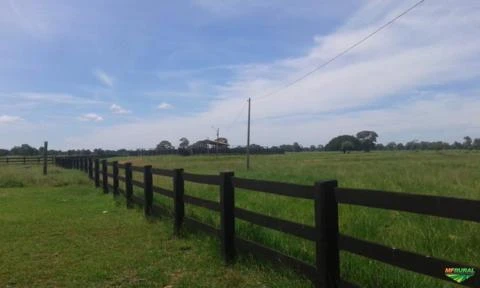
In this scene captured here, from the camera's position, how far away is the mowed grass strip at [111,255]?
618 cm

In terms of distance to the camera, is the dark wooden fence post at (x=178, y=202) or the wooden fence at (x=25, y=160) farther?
the wooden fence at (x=25, y=160)

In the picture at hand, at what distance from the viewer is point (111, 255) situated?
7711mm

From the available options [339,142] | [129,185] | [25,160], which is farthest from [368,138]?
[129,185]

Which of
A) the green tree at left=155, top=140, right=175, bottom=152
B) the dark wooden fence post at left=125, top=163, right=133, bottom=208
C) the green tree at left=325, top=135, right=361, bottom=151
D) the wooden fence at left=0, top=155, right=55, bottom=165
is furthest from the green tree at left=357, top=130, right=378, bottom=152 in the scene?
the dark wooden fence post at left=125, top=163, right=133, bottom=208

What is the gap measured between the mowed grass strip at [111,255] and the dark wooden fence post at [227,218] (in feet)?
0.67

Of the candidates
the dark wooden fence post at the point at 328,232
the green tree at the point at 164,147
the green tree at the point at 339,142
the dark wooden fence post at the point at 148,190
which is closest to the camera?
the dark wooden fence post at the point at 328,232

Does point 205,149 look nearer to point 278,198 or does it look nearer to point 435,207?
point 278,198

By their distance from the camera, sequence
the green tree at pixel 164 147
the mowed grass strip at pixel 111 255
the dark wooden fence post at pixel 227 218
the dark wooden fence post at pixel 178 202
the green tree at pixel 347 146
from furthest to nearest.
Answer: the green tree at pixel 347 146 < the green tree at pixel 164 147 < the dark wooden fence post at pixel 178 202 < the dark wooden fence post at pixel 227 218 < the mowed grass strip at pixel 111 255

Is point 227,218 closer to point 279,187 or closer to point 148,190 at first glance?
point 279,187

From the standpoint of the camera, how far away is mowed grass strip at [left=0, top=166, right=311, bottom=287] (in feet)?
20.3

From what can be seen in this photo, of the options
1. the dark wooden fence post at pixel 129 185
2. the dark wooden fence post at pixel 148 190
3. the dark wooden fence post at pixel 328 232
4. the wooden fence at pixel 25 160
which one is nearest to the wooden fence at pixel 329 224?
the dark wooden fence post at pixel 328 232

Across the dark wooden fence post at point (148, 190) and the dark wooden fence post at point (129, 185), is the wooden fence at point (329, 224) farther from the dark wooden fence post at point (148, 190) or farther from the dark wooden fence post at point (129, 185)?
the dark wooden fence post at point (129, 185)

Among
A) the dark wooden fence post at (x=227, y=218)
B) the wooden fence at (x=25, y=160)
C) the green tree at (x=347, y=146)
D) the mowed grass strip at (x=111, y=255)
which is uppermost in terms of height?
the green tree at (x=347, y=146)

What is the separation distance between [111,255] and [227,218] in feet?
6.61
